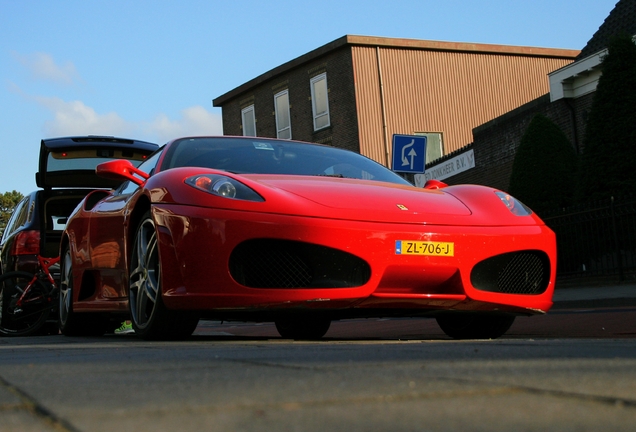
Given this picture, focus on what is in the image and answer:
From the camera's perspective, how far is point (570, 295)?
11.9 m

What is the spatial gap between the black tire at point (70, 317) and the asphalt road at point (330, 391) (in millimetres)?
4243

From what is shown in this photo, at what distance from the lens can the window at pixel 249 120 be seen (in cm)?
4044

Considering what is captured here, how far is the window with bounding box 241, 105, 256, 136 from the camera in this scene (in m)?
40.4

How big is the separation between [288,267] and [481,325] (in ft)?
5.66

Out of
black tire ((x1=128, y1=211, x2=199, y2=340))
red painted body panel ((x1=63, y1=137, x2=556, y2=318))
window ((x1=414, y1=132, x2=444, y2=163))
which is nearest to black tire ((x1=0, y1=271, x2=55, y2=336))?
black tire ((x1=128, y1=211, x2=199, y2=340))

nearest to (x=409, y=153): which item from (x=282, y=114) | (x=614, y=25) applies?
(x=614, y=25)

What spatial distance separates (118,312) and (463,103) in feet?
105

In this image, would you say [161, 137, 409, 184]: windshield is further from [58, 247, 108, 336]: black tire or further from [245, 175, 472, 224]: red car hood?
[58, 247, 108, 336]: black tire

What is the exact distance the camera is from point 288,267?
4828 millimetres

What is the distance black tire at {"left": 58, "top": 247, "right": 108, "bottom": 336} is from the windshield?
1.74m

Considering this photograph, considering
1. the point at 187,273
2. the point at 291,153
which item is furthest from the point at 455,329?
the point at 187,273

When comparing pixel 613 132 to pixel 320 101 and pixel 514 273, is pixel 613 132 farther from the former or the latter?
pixel 320 101

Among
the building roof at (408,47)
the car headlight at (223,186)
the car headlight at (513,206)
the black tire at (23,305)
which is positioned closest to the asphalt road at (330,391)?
the car headlight at (223,186)

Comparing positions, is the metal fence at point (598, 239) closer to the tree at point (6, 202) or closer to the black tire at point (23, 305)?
the black tire at point (23, 305)
